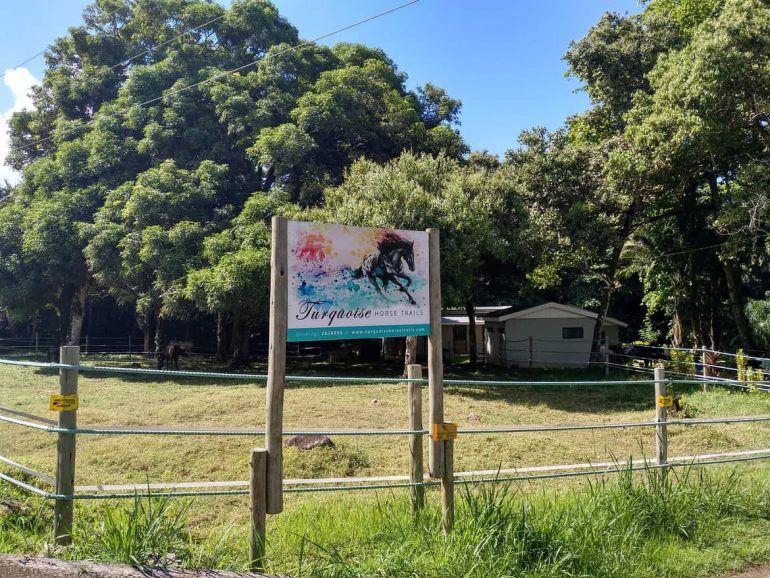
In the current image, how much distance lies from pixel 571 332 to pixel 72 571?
22.5m

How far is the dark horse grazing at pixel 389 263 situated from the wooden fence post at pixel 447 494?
1085 millimetres

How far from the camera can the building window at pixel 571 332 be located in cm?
2344

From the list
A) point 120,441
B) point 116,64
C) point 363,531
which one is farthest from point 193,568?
point 116,64

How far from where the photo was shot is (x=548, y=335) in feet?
76.7

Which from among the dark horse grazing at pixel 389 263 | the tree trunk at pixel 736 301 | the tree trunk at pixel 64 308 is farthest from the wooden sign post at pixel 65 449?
the tree trunk at pixel 64 308

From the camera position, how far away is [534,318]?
76.8ft

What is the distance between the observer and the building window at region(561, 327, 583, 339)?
23.4 meters

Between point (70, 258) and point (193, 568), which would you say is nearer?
point (193, 568)

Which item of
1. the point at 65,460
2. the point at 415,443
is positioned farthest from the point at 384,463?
the point at 65,460

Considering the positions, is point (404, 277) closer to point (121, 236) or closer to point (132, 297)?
point (121, 236)

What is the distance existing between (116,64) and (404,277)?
3189 cm

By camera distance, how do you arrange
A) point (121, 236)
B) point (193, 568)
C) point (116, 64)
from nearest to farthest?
point (193, 568), point (121, 236), point (116, 64)

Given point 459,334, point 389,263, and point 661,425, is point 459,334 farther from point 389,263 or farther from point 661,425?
point 389,263

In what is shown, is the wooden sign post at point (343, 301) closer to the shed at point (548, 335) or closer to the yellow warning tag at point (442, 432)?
the yellow warning tag at point (442, 432)
